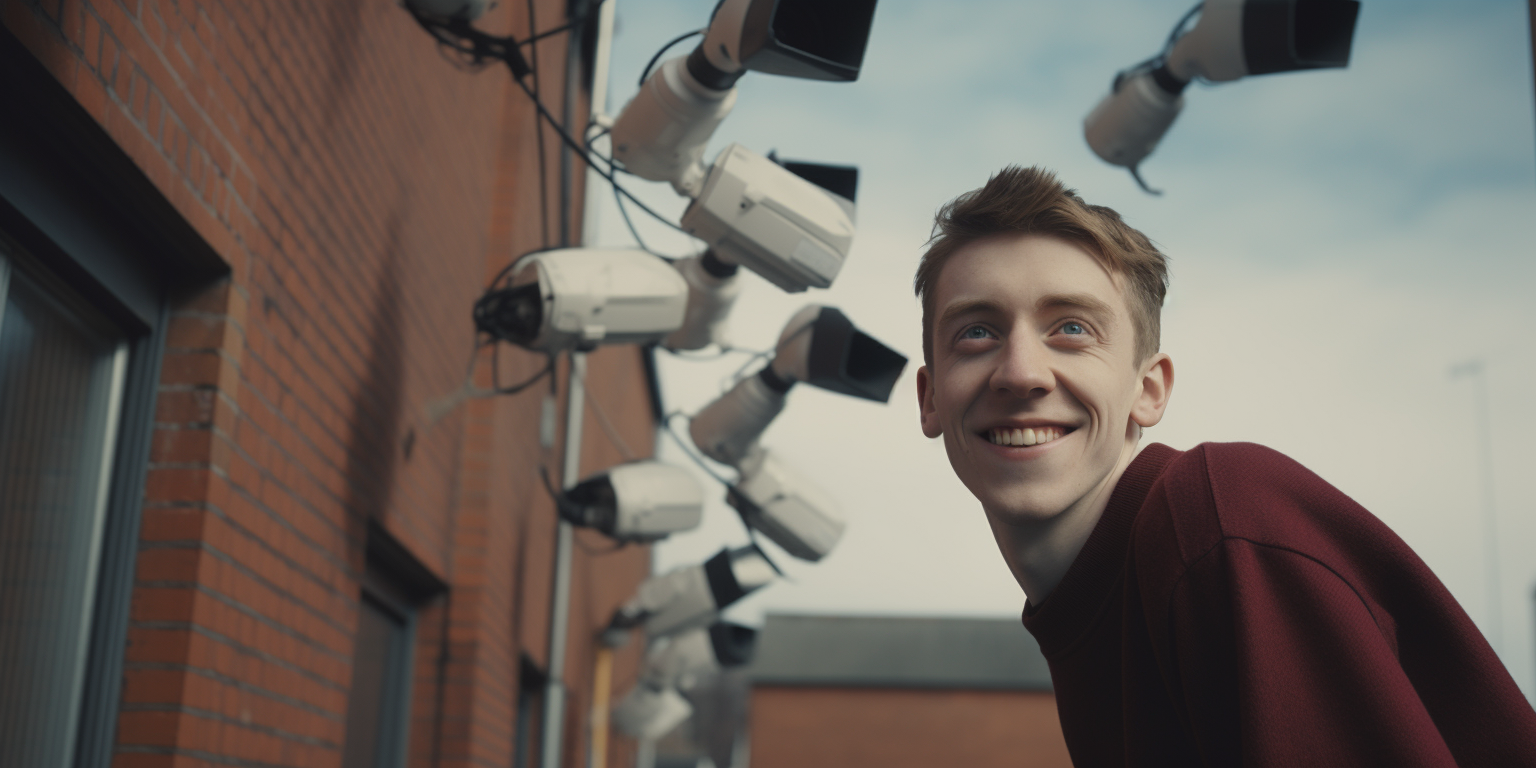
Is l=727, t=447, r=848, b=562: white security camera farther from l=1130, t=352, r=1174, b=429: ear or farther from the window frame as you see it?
l=1130, t=352, r=1174, b=429: ear

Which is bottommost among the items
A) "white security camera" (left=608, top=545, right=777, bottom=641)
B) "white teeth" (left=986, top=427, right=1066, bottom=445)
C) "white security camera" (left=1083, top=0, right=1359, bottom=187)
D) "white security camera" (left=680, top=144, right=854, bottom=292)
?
"white teeth" (left=986, top=427, right=1066, bottom=445)

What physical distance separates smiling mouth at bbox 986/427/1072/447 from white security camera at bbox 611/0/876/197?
5.34 ft

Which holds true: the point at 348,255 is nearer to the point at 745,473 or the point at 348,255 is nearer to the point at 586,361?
the point at 745,473

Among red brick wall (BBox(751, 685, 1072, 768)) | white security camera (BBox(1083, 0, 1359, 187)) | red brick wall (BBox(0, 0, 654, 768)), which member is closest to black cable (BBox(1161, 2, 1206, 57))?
white security camera (BBox(1083, 0, 1359, 187))

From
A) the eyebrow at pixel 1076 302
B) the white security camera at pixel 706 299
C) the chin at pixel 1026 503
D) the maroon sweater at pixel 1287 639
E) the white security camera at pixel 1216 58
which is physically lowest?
the maroon sweater at pixel 1287 639

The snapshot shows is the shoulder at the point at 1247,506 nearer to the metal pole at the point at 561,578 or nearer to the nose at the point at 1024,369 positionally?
the nose at the point at 1024,369

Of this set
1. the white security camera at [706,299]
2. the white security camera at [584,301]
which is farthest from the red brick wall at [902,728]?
the white security camera at [584,301]

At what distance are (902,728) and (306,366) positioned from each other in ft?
70.5

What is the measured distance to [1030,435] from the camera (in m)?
1.53

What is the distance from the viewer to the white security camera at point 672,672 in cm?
905

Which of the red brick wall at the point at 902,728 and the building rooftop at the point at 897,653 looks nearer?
→ the red brick wall at the point at 902,728

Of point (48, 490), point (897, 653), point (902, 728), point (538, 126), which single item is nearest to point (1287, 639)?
point (48, 490)

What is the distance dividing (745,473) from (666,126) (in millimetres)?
2018

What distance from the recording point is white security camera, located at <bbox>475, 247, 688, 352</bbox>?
3.80 metres
